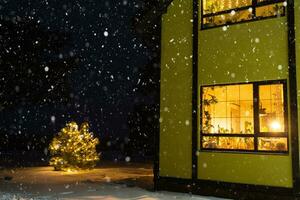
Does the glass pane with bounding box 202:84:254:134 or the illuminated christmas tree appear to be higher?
the glass pane with bounding box 202:84:254:134

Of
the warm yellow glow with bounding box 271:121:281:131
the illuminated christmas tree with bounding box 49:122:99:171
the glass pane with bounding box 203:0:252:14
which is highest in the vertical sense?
the glass pane with bounding box 203:0:252:14

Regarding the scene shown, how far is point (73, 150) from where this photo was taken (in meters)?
16.1

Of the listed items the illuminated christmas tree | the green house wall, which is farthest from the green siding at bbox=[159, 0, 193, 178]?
the illuminated christmas tree

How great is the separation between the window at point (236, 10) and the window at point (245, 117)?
5.77 ft

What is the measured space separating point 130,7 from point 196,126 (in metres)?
12.1

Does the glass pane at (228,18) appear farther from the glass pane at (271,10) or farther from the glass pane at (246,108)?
the glass pane at (246,108)

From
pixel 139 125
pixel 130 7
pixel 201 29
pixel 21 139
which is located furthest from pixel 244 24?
pixel 21 139

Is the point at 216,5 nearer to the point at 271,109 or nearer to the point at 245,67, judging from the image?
the point at 245,67

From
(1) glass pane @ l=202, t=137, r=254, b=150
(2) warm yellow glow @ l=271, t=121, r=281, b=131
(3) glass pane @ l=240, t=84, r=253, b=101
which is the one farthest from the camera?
(3) glass pane @ l=240, t=84, r=253, b=101

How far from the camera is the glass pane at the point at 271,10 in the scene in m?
9.17

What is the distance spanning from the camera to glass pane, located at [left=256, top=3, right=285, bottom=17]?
9.17m

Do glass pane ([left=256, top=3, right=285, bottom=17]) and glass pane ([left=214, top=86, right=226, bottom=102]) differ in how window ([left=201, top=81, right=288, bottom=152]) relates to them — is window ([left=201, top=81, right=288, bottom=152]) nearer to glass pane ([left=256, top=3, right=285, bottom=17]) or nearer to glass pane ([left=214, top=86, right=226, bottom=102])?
glass pane ([left=214, top=86, right=226, bottom=102])

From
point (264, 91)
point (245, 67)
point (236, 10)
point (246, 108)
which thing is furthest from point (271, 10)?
point (246, 108)

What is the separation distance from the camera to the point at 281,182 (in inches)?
336
